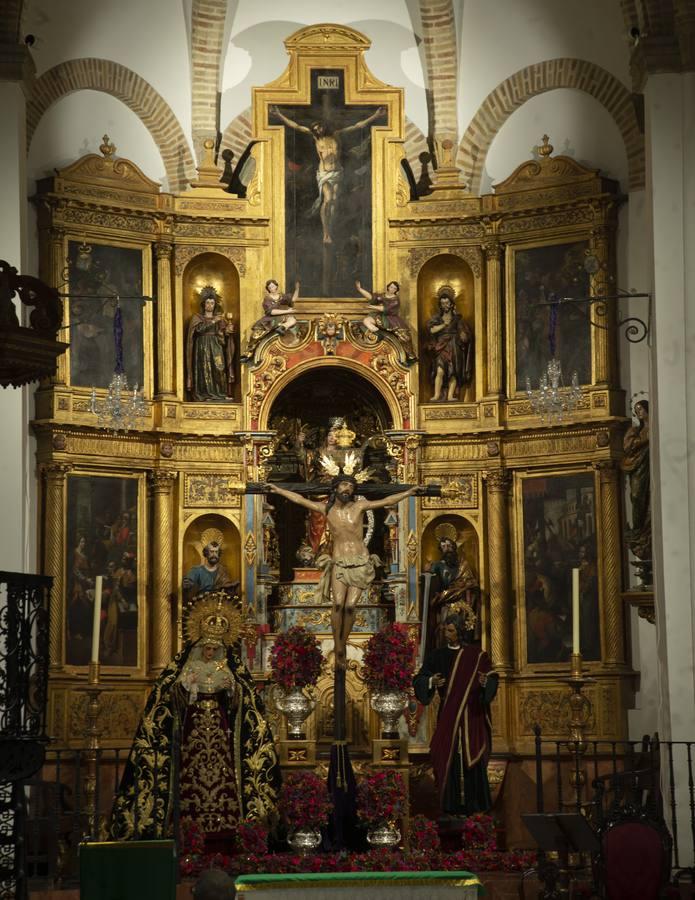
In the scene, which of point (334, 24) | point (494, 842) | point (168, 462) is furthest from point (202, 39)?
point (494, 842)

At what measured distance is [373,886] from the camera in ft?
35.6

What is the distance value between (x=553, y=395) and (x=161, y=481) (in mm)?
4258

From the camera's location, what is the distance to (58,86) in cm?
1914

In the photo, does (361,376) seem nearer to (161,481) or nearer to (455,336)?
(455,336)

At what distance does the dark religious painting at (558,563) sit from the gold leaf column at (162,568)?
12.3 ft

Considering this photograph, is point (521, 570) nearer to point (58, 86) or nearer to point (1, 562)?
point (1, 562)

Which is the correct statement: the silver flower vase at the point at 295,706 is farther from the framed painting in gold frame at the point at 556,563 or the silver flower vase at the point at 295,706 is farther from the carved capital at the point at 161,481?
the carved capital at the point at 161,481

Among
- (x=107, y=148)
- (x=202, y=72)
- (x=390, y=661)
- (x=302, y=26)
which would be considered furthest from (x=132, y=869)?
(x=302, y=26)

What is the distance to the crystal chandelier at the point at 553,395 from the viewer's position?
17.5 meters

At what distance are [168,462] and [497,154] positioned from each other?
507cm

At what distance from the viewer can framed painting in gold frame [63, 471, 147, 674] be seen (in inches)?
711

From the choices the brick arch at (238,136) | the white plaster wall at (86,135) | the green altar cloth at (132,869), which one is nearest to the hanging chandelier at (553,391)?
the brick arch at (238,136)

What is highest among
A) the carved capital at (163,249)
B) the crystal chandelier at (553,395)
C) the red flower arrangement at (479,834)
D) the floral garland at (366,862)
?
the carved capital at (163,249)

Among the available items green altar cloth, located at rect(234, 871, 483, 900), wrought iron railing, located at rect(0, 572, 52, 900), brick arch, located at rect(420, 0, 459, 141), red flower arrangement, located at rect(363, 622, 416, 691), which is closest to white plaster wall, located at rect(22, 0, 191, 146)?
brick arch, located at rect(420, 0, 459, 141)
